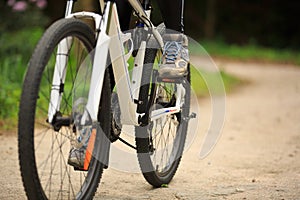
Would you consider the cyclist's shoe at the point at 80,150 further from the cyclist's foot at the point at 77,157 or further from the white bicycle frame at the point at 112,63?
the white bicycle frame at the point at 112,63

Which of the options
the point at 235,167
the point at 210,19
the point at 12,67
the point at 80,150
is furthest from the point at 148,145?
the point at 210,19

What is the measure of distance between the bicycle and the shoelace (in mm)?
53

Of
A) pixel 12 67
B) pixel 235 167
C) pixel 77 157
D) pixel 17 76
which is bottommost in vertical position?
pixel 235 167

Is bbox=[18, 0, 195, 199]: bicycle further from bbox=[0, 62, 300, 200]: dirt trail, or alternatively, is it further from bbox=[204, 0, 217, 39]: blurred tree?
bbox=[204, 0, 217, 39]: blurred tree

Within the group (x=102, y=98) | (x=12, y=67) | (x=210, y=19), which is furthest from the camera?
(x=210, y=19)

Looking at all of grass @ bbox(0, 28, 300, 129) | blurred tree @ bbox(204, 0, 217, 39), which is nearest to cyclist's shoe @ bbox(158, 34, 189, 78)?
grass @ bbox(0, 28, 300, 129)

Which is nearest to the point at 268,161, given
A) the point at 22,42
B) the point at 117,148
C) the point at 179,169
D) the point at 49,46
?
the point at 179,169

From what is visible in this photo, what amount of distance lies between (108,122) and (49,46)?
0.61m

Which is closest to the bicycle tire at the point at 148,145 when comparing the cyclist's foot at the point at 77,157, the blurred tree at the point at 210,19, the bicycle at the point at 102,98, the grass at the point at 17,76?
the bicycle at the point at 102,98

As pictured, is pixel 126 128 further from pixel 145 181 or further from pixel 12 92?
pixel 12 92

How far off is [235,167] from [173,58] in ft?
4.11

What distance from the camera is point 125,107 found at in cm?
366

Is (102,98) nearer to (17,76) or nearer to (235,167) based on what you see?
(235,167)

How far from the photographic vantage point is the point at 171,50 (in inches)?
163
